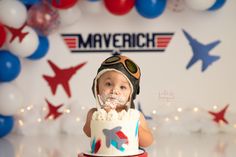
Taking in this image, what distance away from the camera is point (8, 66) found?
5.95 metres

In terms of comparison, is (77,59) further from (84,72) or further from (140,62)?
(140,62)

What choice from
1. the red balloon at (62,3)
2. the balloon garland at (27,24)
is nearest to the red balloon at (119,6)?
the balloon garland at (27,24)

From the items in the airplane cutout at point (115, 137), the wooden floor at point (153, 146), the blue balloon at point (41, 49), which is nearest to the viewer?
the airplane cutout at point (115, 137)

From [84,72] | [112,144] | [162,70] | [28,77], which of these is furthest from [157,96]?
[112,144]

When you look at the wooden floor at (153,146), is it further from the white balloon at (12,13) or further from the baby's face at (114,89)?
the baby's face at (114,89)

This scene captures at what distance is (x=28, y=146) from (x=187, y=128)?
188 cm

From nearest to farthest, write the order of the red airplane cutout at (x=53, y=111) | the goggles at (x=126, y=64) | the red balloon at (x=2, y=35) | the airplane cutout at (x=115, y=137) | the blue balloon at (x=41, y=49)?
the airplane cutout at (x=115, y=137)
the goggles at (x=126, y=64)
the red balloon at (x=2, y=35)
the blue balloon at (x=41, y=49)
the red airplane cutout at (x=53, y=111)

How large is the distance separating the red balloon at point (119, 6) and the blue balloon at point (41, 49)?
0.79 m

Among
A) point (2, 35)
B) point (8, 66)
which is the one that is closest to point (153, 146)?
point (8, 66)

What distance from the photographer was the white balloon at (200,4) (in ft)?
20.0

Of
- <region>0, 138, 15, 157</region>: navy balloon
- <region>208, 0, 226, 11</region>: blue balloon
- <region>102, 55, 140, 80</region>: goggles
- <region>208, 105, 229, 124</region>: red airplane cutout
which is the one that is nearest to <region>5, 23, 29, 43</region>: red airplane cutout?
<region>0, 138, 15, 157</region>: navy balloon

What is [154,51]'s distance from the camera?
21.9ft

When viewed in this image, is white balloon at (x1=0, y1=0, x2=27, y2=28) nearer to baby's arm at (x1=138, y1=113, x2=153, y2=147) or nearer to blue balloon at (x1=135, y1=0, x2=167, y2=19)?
blue balloon at (x1=135, y1=0, x2=167, y2=19)

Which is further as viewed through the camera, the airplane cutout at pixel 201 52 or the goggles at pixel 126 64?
the airplane cutout at pixel 201 52
